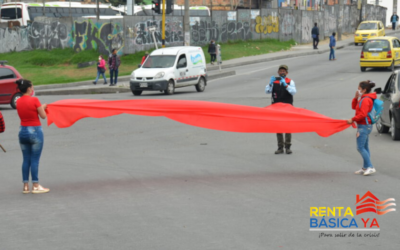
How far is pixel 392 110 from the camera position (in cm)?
1487

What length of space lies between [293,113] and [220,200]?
2991mm

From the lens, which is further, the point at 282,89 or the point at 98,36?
the point at 98,36

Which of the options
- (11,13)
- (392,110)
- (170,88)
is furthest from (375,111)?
(11,13)

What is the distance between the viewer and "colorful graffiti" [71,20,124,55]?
43250mm

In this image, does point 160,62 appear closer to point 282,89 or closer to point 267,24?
point 282,89

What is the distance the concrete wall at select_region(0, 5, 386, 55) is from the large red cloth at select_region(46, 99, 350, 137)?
1294 inches

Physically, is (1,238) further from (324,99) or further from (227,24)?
(227,24)

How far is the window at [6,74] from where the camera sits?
75.9ft

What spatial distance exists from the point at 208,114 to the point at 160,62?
17.6 metres

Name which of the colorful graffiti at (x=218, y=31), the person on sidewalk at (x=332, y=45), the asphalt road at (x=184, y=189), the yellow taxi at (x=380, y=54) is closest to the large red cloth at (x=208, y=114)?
the asphalt road at (x=184, y=189)

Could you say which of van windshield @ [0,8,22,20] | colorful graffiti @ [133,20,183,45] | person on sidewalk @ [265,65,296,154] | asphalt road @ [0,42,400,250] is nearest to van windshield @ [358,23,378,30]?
colorful graffiti @ [133,20,183,45]

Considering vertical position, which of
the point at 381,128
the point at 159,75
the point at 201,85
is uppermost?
the point at 159,75

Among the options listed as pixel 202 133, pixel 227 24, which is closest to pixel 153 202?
pixel 202 133

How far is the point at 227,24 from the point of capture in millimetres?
52000
